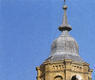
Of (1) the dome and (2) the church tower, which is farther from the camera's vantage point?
(1) the dome

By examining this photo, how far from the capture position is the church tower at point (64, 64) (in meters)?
86.8

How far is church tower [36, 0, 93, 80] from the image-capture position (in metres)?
86.8

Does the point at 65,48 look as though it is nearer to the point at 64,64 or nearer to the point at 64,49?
the point at 64,49

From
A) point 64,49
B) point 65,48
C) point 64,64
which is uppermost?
point 65,48

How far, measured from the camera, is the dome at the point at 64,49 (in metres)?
89.1

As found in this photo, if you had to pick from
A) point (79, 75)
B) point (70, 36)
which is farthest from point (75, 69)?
point (70, 36)

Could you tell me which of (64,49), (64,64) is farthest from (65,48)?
(64,64)

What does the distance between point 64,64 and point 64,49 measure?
3.89 metres

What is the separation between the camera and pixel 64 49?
90.2 m

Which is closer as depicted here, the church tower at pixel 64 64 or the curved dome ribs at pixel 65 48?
the church tower at pixel 64 64

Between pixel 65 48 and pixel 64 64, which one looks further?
pixel 65 48

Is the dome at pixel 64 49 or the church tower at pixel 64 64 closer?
the church tower at pixel 64 64

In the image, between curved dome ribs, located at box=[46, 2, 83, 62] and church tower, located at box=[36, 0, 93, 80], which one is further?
curved dome ribs, located at box=[46, 2, 83, 62]

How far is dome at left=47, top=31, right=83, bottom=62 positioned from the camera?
89062 mm
